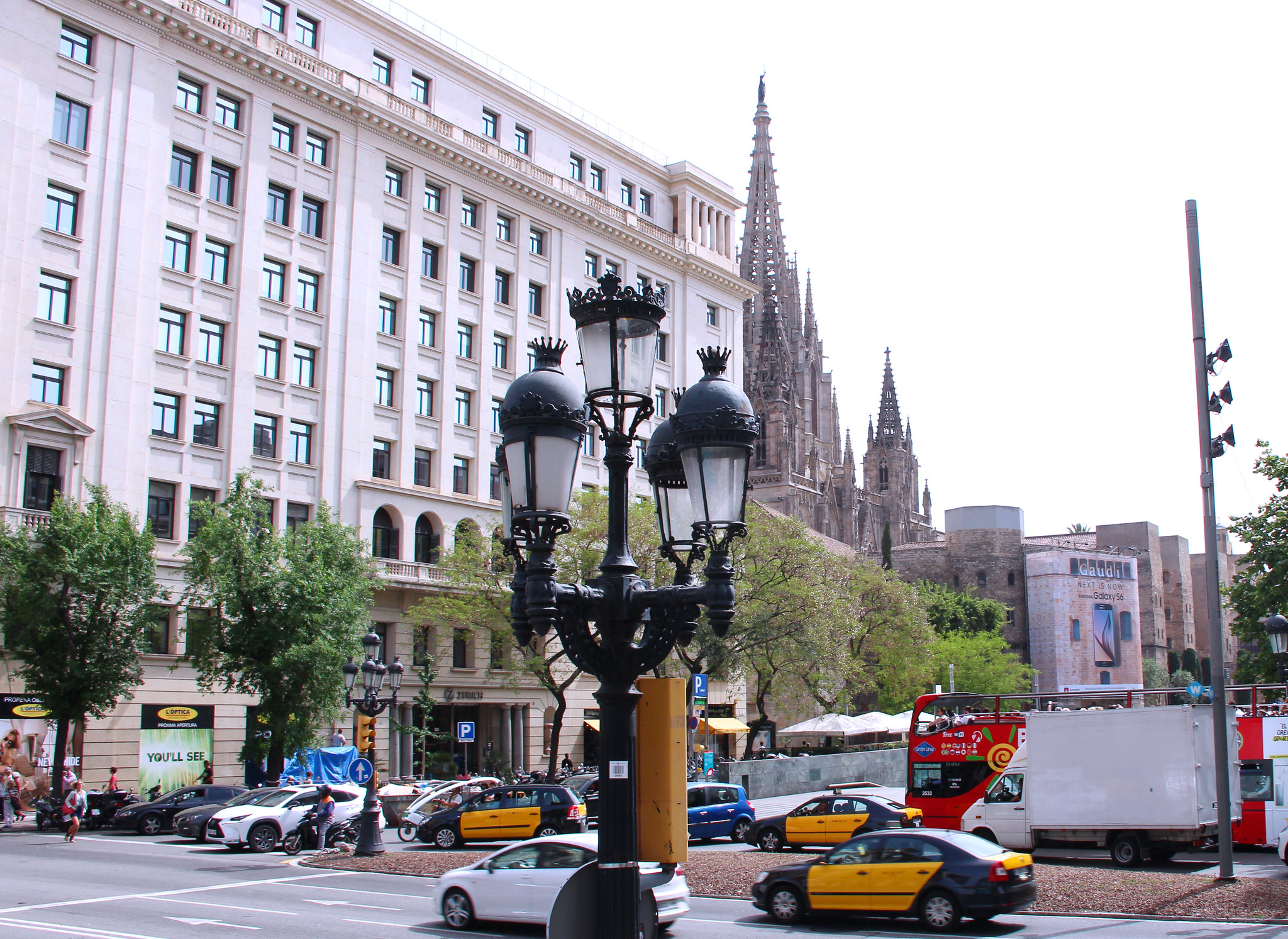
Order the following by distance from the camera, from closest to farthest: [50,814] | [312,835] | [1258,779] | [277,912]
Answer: [277,912] < [1258,779] < [312,835] < [50,814]

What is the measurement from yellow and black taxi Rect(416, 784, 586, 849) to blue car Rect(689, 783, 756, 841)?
2.82 meters

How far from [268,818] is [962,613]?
73656 millimetres

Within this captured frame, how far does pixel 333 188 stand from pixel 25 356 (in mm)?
13438

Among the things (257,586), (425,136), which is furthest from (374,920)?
(425,136)

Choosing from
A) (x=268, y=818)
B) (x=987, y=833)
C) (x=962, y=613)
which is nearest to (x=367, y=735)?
(x=268, y=818)

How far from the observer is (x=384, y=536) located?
44.1m

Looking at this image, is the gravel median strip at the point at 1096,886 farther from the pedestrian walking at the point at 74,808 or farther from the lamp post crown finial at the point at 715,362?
the lamp post crown finial at the point at 715,362

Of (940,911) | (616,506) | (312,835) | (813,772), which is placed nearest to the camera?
(616,506)

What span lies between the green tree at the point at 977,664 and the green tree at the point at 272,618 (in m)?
52.0

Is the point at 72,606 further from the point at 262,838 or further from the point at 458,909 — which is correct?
the point at 458,909

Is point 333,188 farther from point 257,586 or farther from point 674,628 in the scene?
point 674,628

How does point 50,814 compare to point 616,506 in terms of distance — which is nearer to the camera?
point 616,506

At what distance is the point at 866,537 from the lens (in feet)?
463

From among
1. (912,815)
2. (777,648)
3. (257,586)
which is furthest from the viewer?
(777,648)
